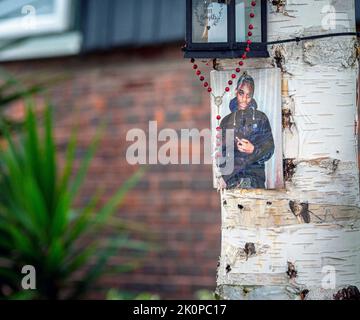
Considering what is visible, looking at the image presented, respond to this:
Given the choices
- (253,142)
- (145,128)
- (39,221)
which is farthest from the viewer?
(145,128)

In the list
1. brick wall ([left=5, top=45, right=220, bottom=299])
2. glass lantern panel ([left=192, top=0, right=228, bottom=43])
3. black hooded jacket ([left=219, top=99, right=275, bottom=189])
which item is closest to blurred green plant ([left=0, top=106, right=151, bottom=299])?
brick wall ([left=5, top=45, right=220, bottom=299])

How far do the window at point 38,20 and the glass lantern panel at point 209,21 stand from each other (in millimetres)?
2373

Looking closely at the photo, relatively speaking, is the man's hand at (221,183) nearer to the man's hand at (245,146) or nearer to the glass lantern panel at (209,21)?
the man's hand at (245,146)

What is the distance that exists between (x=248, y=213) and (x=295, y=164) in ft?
0.44

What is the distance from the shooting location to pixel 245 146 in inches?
54.7

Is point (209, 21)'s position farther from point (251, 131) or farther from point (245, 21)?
point (251, 131)

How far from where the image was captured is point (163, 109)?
3.76 m

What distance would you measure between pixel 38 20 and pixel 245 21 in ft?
9.23

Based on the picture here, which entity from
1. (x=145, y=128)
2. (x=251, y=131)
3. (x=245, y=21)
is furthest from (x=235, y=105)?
(x=145, y=128)

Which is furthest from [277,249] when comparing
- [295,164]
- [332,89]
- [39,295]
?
[39,295]

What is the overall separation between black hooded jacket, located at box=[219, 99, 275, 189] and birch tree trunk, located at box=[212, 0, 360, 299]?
45 millimetres

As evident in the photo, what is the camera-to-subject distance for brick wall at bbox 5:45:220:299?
366cm

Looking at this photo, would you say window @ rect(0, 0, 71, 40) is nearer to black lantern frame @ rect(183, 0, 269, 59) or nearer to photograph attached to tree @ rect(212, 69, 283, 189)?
black lantern frame @ rect(183, 0, 269, 59)
